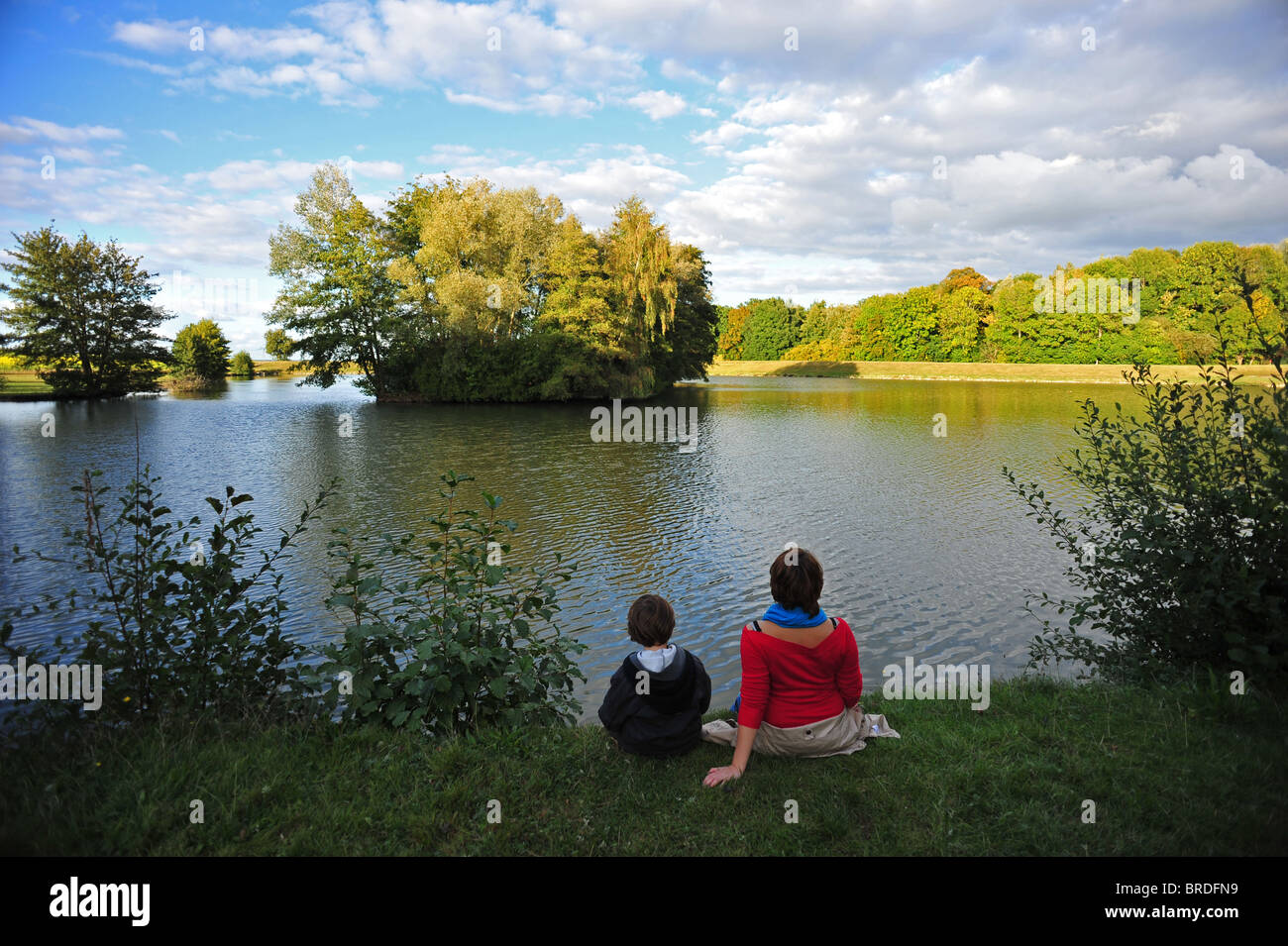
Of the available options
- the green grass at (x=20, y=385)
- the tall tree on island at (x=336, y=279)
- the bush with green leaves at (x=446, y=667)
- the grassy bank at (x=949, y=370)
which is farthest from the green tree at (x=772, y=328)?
the bush with green leaves at (x=446, y=667)

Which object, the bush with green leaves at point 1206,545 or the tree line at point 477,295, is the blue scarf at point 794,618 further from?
the tree line at point 477,295

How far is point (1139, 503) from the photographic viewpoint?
17.3 ft

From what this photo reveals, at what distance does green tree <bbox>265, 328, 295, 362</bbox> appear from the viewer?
45719 mm

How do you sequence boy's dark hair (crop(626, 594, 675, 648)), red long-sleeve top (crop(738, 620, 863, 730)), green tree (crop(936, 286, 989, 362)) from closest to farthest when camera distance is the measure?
1. red long-sleeve top (crop(738, 620, 863, 730))
2. boy's dark hair (crop(626, 594, 675, 648))
3. green tree (crop(936, 286, 989, 362))

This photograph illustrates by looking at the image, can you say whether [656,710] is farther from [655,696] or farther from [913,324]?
[913,324]

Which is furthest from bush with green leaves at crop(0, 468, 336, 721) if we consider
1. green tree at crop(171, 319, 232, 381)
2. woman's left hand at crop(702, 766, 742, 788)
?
green tree at crop(171, 319, 232, 381)

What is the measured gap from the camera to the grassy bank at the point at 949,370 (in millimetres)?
61969

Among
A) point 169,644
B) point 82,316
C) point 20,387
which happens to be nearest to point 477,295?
point 82,316

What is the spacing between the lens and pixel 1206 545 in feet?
14.7

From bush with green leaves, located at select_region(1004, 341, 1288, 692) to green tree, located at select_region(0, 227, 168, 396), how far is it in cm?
5268

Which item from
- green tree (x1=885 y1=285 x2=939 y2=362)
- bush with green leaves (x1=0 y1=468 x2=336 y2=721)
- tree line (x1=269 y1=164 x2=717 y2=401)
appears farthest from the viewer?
green tree (x1=885 y1=285 x2=939 y2=362)

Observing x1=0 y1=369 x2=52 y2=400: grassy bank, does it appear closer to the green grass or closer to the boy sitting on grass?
the green grass

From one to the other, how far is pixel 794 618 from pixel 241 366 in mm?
105253

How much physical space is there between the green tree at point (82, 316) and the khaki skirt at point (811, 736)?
51217mm
